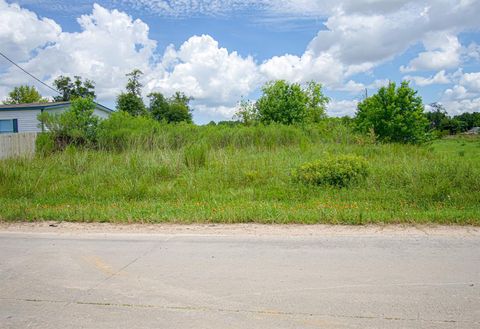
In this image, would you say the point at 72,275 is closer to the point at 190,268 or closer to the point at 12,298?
the point at 12,298

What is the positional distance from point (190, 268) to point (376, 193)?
6.41 meters

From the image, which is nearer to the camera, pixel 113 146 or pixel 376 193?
pixel 376 193

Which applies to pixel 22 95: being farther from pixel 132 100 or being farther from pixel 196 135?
pixel 196 135

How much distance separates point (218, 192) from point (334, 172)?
349cm

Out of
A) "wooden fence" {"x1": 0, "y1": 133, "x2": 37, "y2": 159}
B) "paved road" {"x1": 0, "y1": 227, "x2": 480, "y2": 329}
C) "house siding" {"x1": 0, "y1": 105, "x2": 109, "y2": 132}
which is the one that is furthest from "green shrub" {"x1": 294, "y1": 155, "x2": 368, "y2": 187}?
"house siding" {"x1": 0, "y1": 105, "x2": 109, "y2": 132}

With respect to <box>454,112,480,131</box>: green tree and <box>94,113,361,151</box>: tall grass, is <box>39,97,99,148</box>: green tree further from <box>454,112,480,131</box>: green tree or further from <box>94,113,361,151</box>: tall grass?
<box>454,112,480,131</box>: green tree

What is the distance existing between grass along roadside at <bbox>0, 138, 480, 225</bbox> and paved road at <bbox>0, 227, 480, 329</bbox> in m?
1.51

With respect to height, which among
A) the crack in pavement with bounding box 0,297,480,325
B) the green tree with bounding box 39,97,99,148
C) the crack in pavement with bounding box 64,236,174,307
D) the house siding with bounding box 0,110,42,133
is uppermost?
the house siding with bounding box 0,110,42,133

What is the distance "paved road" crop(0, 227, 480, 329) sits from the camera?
3.56 metres

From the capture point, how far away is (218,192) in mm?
10664

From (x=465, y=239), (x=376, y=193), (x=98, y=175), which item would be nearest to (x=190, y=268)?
(x=465, y=239)

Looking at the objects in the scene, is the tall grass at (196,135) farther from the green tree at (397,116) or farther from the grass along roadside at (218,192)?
the grass along roadside at (218,192)

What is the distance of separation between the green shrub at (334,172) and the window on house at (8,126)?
28.0 metres

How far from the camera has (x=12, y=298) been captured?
4098 millimetres
